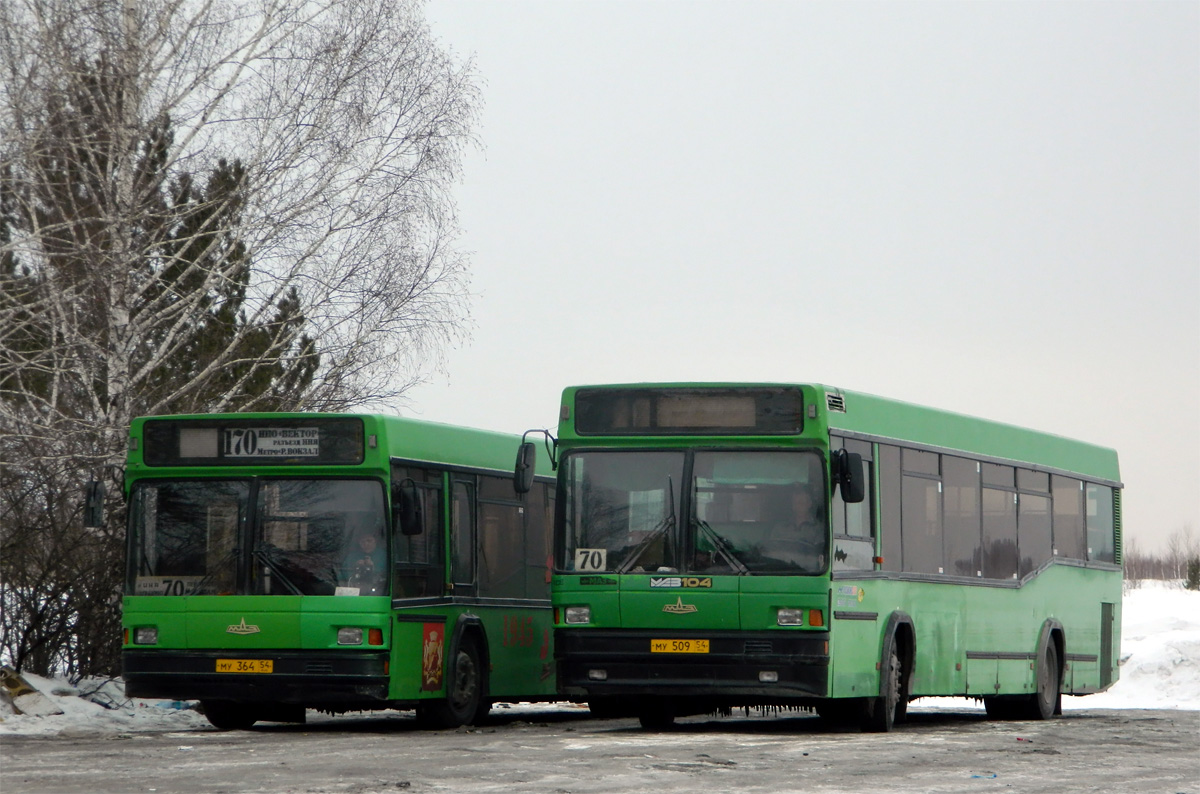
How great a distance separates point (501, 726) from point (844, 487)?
4.65 metres

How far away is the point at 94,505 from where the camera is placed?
54.8 feet

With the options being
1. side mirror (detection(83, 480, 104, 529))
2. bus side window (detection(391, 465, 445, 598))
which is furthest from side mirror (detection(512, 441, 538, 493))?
side mirror (detection(83, 480, 104, 529))

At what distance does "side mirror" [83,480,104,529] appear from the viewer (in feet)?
54.6

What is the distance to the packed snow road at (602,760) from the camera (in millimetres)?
11430

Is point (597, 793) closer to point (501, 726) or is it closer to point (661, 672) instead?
point (661, 672)

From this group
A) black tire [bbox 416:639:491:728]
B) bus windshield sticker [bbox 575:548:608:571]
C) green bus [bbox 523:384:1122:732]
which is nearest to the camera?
green bus [bbox 523:384:1122:732]

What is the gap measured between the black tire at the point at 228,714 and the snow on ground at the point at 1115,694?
397 millimetres

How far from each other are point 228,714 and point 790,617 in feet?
17.8

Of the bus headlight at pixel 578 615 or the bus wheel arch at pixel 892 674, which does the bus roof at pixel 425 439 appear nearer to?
the bus headlight at pixel 578 615

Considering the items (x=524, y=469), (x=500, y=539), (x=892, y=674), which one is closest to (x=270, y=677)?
(x=524, y=469)

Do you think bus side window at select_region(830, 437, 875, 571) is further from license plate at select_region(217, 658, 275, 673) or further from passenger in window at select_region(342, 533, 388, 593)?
license plate at select_region(217, 658, 275, 673)

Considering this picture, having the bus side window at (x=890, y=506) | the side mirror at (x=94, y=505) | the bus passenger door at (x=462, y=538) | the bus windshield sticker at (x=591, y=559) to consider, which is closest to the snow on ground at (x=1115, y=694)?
the side mirror at (x=94, y=505)

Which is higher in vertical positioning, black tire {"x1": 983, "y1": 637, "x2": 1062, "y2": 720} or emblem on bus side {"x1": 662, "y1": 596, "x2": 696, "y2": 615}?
emblem on bus side {"x1": 662, "y1": 596, "x2": 696, "y2": 615}

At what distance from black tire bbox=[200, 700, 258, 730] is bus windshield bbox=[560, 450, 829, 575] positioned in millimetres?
3705
